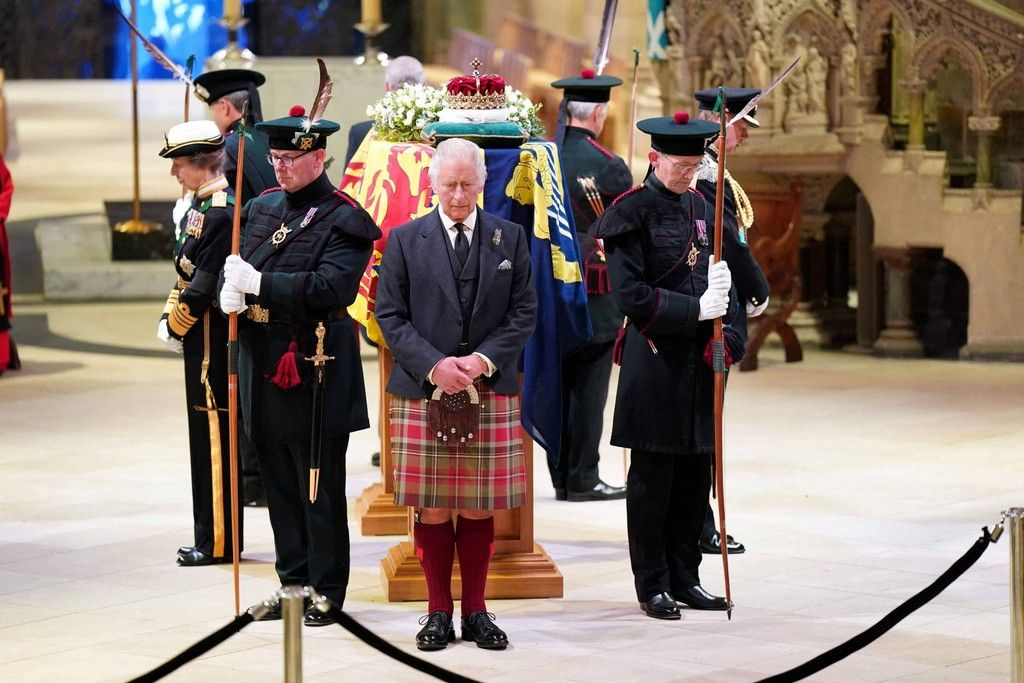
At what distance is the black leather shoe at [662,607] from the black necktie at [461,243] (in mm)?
1454

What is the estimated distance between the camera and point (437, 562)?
259 inches

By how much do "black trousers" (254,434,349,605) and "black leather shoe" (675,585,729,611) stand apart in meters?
1.24

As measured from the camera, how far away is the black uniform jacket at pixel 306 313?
671cm

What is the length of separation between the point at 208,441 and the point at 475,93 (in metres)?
1.88

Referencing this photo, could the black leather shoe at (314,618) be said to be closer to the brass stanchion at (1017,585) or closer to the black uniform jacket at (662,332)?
the black uniform jacket at (662,332)

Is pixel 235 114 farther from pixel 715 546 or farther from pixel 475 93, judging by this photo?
pixel 715 546

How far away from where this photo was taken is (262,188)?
8.59m

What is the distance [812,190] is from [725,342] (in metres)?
7.20

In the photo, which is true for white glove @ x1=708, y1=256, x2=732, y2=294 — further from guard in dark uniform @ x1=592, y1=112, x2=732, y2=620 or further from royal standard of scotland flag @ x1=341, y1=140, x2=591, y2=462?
royal standard of scotland flag @ x1=341, y1=140, x2=591, y2=462

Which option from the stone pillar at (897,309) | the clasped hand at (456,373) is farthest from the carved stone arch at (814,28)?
the clasped hand at (456,373)

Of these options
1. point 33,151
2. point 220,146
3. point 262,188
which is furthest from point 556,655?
point 33,151

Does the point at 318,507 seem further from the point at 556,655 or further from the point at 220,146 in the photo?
the point at 220,146

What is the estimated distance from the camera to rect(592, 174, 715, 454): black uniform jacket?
6.88 m

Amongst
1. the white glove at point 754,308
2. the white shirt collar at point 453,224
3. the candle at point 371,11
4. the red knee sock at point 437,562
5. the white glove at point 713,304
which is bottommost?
the red knee sock at point 437,562
